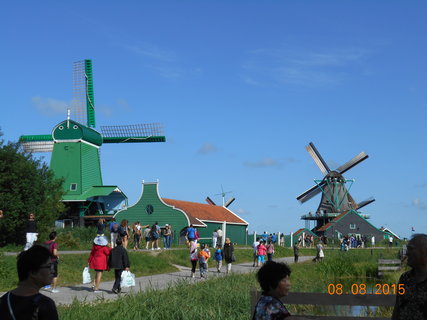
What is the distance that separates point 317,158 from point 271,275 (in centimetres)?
7007

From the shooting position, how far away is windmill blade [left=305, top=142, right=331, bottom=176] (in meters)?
72.1

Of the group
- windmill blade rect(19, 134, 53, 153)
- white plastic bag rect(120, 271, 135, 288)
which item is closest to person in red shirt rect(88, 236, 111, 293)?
white plastic bag rect(120, 271, 135, 288)

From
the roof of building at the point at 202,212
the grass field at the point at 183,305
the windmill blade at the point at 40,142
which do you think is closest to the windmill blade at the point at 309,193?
the roof of building at the point at 202,212

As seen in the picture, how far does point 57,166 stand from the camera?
47938 mm

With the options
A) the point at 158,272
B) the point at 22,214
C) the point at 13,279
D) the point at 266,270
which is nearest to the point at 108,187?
the point at 22,214

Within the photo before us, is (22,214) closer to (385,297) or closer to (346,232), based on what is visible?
(385,297)

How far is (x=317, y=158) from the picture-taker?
73.2 m

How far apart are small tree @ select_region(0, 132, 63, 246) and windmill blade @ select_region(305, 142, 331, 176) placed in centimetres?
4604

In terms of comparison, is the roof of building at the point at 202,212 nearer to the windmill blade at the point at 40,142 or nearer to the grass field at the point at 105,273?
the windmill blade at the point at 40,142

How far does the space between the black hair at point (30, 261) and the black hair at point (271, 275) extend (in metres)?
1.58

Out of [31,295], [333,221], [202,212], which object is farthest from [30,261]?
[333,221]

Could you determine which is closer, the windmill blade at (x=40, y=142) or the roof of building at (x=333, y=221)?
the windmill blade at (x=40, y=142)

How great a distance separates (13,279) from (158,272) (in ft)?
23.4

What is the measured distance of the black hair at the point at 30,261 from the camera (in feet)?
12.8
